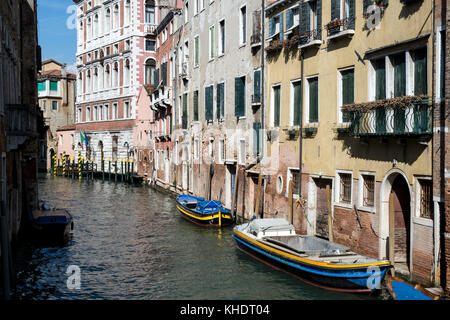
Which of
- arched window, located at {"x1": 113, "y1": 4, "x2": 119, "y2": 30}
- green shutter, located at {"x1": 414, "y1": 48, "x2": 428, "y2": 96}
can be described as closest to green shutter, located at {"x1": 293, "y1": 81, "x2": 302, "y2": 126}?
green shutter, located at {"x1": 414, "y1": 48, "x2": 428, "y2": 96}

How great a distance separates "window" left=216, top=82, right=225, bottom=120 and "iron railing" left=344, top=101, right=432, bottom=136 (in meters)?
8.84

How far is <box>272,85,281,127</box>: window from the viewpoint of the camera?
1581cm

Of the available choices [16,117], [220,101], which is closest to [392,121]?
[16,117]

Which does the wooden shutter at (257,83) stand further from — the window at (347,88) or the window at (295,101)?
the window at (347,88)

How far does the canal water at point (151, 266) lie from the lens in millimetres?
10648

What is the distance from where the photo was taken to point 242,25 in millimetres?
18766

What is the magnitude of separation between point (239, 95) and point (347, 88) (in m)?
6.46

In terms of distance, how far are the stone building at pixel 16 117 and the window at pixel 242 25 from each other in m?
6.73

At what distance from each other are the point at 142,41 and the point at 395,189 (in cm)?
3152

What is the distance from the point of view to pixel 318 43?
13.4 metres

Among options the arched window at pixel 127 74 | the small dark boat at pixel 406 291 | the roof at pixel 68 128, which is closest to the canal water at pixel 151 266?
the small dark boat at pixel 406 291

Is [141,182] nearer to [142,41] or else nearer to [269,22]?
[142,41]

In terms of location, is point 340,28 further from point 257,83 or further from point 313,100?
point 257,83

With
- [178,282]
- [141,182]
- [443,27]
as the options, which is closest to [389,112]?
[443,27]
